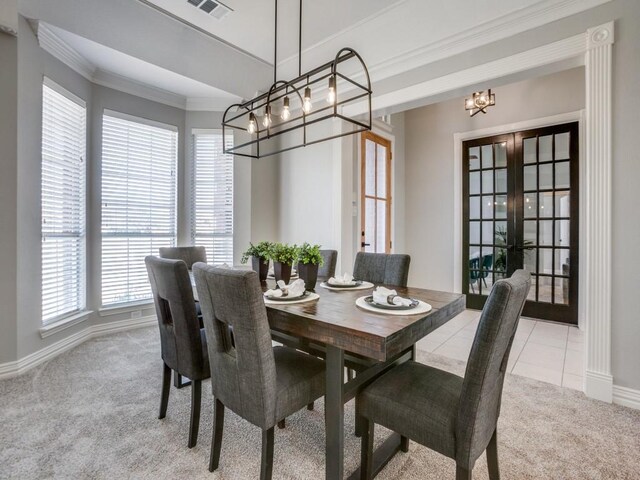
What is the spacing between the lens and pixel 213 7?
267 cm

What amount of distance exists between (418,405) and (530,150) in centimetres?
413

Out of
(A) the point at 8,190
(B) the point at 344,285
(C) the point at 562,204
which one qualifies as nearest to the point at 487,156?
(C) the point at 562,204

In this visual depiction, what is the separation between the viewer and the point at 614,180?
212 cm

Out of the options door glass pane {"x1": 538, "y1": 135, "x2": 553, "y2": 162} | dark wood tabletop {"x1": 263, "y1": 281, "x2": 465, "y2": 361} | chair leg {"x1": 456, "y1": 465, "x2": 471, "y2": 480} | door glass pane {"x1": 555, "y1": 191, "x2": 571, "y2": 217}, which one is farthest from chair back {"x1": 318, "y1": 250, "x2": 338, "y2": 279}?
door glass pane {"x1": 538, "y1": 135, "x2": 553, "y2": 162}

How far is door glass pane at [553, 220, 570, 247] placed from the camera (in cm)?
389

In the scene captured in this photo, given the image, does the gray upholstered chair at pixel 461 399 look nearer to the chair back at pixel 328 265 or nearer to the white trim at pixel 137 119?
the chair back at pixel 328 265

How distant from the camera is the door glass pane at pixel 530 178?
4.10m

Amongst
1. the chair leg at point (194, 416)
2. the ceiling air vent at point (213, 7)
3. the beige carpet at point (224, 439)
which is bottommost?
the beige carpet at point (224, 439)

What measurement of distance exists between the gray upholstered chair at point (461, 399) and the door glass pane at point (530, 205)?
3.42m

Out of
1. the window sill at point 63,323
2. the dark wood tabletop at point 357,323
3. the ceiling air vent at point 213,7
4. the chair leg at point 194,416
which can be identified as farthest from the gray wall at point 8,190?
the dark wood tabletop at point 357,323

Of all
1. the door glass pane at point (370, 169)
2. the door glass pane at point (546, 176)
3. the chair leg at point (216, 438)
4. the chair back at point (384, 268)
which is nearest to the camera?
the chair leg at point (216, 438)

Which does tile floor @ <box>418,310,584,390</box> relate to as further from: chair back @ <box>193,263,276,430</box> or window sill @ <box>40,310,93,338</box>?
A: window sill @ <box>40,310,93,338</box>

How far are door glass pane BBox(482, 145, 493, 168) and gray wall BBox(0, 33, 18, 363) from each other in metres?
5.09

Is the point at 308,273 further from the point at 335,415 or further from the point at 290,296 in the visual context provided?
the point at 335,415
